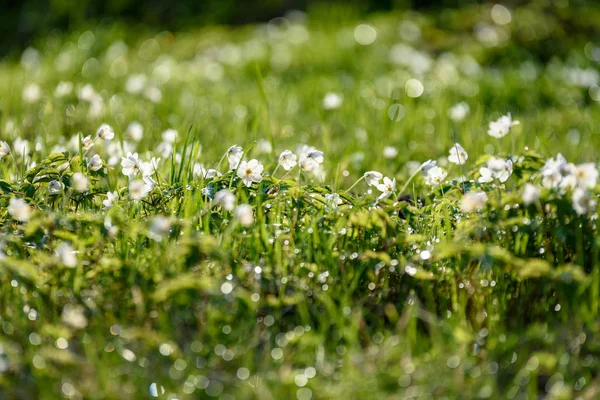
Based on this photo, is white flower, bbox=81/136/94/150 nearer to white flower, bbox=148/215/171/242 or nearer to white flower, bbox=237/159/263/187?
white flower, bbox=237/159/263/187

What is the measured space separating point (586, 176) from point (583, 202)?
125mm

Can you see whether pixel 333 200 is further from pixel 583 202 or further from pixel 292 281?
pixel 583 202

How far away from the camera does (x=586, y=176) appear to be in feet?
6.98

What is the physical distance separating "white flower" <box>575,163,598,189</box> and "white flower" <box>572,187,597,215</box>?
0.07 m

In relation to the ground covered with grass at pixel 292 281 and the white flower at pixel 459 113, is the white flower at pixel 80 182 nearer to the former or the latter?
the ground covered with grass at pixel 292 281

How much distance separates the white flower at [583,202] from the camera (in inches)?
80.4

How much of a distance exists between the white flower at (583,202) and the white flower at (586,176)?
7cm

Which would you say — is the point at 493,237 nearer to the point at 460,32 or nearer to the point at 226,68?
the point at 226,68

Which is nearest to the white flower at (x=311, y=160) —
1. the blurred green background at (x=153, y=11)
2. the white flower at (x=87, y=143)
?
the white flower at (x=87, y=143)

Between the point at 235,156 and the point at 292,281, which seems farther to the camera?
the point at 235,156

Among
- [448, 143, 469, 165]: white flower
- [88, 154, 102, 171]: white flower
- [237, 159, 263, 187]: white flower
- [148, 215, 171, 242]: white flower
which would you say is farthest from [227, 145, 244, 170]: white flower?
[448, 143, 469, 165]: white flower

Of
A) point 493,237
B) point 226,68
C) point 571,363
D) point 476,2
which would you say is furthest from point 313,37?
point 571,363

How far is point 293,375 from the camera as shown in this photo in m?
1.76

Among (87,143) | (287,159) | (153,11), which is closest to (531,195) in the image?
(287,159)
